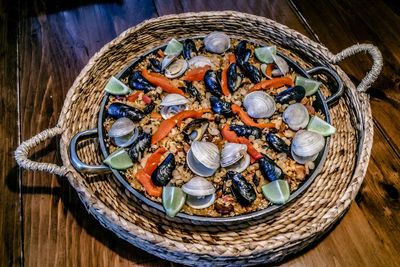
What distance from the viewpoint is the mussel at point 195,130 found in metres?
1.49

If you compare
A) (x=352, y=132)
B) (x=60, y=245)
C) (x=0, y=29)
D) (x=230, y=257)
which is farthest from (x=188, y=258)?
(x=0, y=29)

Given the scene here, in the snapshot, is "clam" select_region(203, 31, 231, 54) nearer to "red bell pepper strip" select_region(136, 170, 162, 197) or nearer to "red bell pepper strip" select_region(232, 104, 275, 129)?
"red bell pepper strip" select_region(232, 104, 275, 129)

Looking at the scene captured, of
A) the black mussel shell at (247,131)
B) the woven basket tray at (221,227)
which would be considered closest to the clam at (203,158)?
the black mussel shell at (247,131)

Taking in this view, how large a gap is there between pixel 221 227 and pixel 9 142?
1358 mm

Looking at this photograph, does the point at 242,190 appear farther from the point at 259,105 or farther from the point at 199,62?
the point at 199,62

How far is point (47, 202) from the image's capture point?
64.6 inches

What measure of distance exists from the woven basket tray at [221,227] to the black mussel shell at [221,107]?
546 mm

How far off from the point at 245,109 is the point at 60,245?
1.16 meters

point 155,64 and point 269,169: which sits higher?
point 155,64

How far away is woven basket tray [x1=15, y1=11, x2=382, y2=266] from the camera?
1235mm

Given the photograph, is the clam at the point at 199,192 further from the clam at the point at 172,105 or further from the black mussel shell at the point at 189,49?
the black mussel shell at the point at 189,49

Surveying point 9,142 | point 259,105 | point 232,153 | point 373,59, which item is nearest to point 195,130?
point 232,153

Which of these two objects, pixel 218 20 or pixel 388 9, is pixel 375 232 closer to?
pixel 218 20

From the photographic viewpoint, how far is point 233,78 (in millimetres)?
1623
